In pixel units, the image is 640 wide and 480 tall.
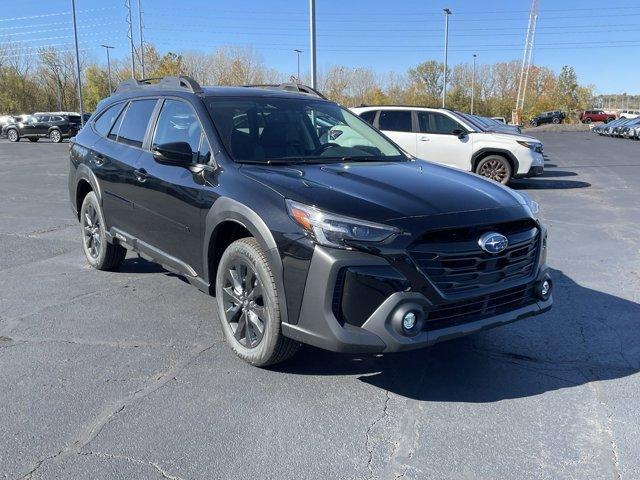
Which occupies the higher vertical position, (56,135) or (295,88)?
(295,88)

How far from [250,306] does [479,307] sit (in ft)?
4.63

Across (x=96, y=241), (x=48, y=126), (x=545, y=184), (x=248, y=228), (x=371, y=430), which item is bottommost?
(x=371, y=430)

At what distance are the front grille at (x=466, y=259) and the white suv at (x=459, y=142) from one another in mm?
9549

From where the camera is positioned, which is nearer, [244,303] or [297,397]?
[297,397]

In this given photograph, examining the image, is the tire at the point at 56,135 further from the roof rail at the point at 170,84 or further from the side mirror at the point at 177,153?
the side mirror at the point at 177,153

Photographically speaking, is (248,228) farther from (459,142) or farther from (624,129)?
(624,129)

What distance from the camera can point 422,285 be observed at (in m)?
3.16

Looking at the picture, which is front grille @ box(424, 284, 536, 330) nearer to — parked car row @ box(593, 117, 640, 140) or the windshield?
the windshield

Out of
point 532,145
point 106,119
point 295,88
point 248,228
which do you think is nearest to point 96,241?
point 106,119

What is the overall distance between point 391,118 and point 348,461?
1124 centimetres

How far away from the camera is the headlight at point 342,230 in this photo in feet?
10.3

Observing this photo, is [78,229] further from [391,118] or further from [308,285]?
[391,118]

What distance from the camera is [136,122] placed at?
17.2ft

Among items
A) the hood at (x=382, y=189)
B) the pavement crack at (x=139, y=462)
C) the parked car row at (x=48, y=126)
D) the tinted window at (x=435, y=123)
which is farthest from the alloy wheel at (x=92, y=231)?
the parked car row at (x=48, y=126)
